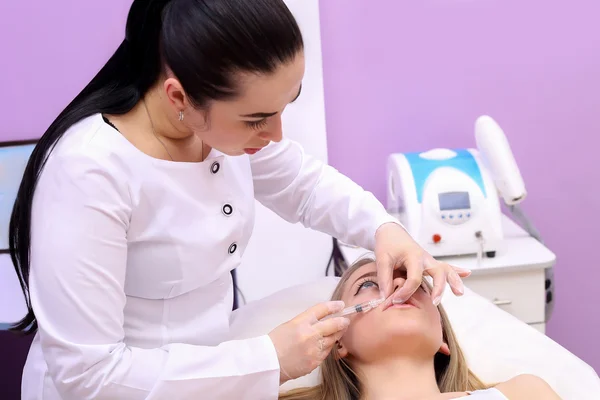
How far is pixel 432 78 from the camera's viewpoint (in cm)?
231

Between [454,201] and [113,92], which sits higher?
[113,92]

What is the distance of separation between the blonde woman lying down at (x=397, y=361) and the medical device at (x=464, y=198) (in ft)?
1.57

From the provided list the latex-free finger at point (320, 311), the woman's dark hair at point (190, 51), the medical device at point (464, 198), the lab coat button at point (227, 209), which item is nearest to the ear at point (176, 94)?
the woman's dark hair at point (190, 51)

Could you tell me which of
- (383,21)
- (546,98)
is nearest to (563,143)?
(546,98)

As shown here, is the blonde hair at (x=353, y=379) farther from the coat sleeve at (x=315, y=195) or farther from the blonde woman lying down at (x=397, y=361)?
the coat sleeve at (x=315, y=195)

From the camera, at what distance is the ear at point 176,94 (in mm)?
1079

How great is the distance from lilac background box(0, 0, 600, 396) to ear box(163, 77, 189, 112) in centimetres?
121

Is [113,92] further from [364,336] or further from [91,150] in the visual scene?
[364,336]

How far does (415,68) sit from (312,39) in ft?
1.22

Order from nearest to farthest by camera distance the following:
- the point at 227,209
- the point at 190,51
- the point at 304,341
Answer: the point at 190,51 < the point at 304,341 < the point at 227,209

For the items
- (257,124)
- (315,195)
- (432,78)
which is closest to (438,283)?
(315,195)

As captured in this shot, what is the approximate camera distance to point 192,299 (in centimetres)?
136

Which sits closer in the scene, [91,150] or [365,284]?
[91,150]

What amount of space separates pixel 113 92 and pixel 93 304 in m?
0.38
